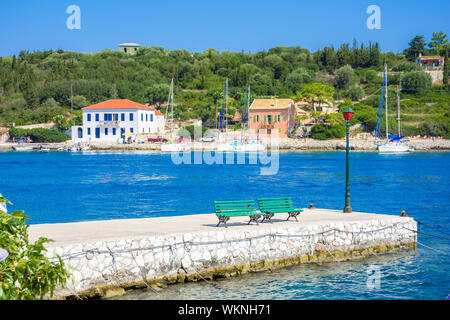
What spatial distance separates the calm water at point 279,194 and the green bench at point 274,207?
169 centimetres

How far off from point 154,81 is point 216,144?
33.6 m

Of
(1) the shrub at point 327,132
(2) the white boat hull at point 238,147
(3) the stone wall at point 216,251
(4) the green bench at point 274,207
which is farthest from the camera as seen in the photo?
(1) the shrub at point 327,132

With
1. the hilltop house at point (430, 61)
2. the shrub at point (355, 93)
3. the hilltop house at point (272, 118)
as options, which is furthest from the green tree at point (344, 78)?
the hilltop house at point (272, 118)

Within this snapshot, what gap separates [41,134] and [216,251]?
3029 inches

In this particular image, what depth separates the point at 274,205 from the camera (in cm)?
1376

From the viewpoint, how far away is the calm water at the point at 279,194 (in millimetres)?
11391

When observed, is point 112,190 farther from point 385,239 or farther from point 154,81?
point 154,81

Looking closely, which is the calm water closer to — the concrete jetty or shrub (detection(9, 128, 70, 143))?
the concrete jetty

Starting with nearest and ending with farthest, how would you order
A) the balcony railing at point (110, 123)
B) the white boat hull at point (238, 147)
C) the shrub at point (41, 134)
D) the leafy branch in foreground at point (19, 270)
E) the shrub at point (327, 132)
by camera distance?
the leafy branch in foreground at point (19, 270) < the white boat hull at point (238, 147) < the shrub at point (327, 132) < the balcony railing at point (110, 123) < the shrub at point (41, 134)

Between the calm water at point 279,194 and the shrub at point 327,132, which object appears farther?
the shrub at point 327,132

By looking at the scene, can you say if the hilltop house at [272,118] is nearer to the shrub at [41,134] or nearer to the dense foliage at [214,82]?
the dense foliage at [214,82]

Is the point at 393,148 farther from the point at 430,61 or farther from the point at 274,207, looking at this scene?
the point at 274,207

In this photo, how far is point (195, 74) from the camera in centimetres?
11100
